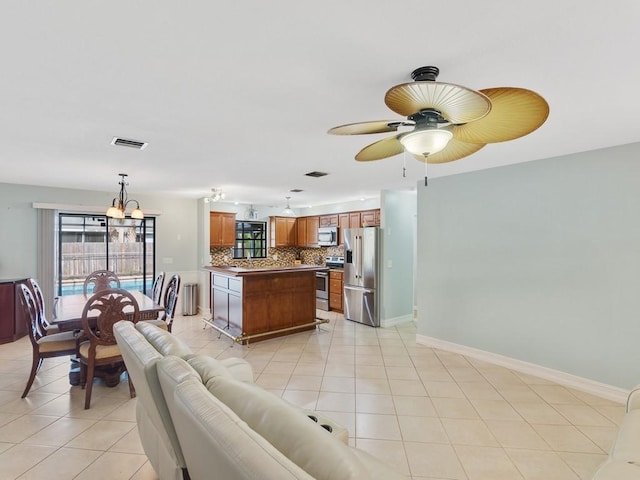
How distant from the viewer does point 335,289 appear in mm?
6949

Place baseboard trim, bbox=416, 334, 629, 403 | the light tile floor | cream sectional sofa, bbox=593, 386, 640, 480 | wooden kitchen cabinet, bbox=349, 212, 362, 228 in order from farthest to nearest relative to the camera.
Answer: wooden kitchen cabinet, bbox=349, 212, 362, 228
baseboard trim, bbox=416, 334, 629, 403
the light tile floor
cream sectional sofa, bbox=593, 386, 640, 480

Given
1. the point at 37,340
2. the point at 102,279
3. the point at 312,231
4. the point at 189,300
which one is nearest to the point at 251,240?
the point at 312,231

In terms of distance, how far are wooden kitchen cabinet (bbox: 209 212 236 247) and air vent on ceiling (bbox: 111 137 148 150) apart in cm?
397

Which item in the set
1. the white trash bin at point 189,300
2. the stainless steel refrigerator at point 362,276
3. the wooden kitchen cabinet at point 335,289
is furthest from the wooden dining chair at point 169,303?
the wooden kitchen cabinet at point 335,289

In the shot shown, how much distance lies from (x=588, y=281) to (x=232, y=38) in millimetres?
3777

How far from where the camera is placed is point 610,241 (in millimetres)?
3137

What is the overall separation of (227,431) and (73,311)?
11.0ft

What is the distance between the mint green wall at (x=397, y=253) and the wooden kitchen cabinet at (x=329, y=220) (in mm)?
1714

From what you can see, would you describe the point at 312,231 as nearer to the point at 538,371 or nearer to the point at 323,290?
the point at 323,290

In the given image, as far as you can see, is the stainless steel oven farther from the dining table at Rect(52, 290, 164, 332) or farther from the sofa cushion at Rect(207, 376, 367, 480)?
the sofa cushion at Rect(207, 376, 367, 480)

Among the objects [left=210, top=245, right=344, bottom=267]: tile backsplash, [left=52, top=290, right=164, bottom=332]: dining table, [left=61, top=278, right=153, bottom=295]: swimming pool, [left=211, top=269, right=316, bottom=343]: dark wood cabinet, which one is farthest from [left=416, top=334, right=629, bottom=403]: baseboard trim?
[left=61, top=278, right=153, bottom=295]: swimming pool

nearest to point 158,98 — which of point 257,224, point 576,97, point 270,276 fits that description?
point 576,97

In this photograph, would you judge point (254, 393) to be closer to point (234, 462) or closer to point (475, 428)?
point (234, 462)

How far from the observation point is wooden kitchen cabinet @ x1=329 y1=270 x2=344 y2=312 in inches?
270
